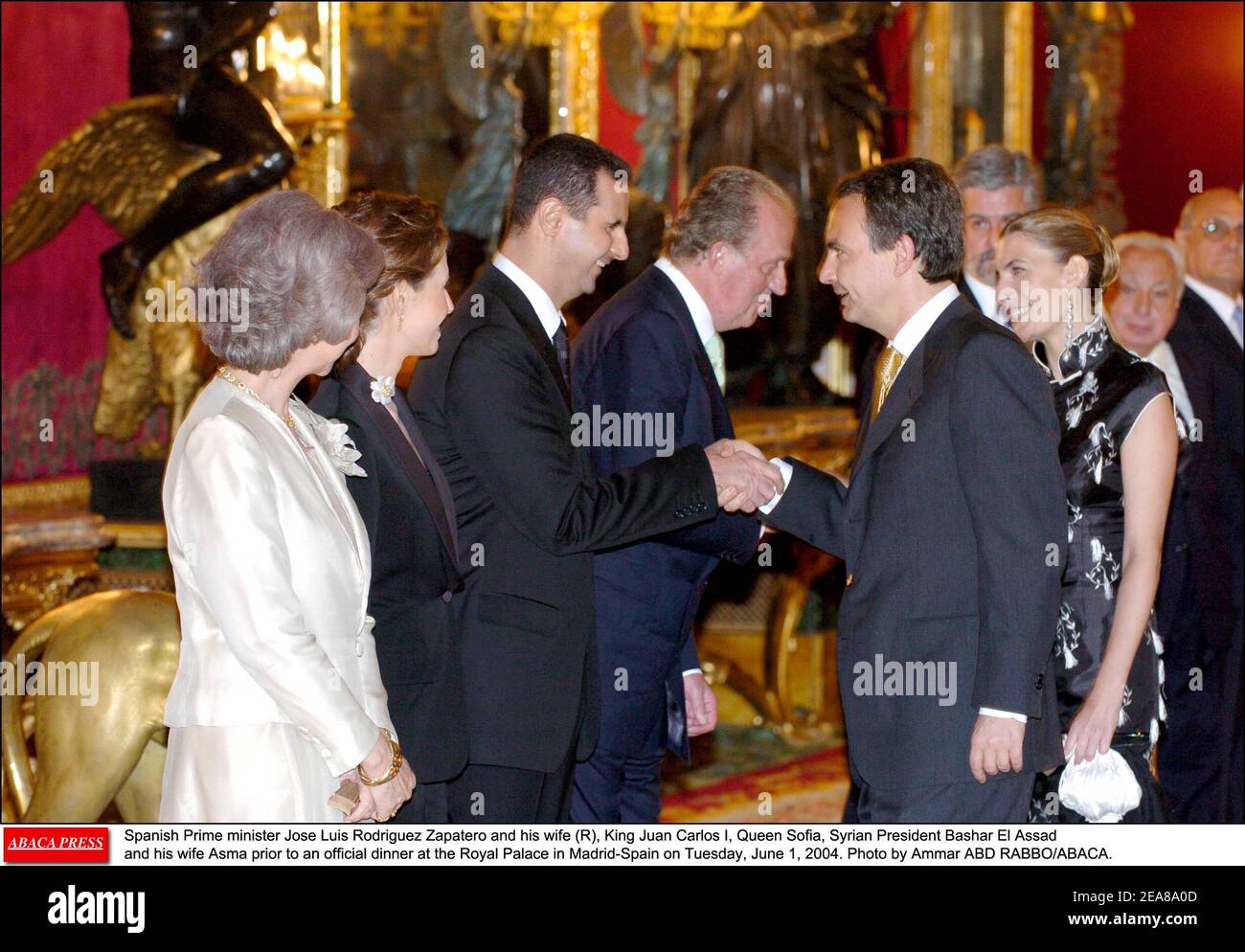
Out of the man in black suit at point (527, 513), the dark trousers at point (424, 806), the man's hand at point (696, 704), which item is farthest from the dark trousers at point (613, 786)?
the dark trousers at point (424, 806)

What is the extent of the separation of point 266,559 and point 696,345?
53.0 inches

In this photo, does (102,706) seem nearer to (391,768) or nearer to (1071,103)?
(391,768)

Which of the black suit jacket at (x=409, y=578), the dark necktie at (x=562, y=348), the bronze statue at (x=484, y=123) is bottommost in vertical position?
the black suit jacket at (x=409, y=578)

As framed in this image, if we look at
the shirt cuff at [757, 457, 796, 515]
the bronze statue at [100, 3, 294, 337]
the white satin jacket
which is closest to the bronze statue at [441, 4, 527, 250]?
the bronze statue at [100, 3, 294, 337]

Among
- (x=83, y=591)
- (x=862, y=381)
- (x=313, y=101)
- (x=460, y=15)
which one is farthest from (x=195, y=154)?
(x=862, y=381)

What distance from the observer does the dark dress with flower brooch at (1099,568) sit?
10.3 feet

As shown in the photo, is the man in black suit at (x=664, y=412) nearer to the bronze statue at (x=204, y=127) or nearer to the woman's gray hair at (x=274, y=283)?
the woman's gray hair at (x=274, y=283)

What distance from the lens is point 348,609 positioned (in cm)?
246

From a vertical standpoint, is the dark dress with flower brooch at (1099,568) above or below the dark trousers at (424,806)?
above

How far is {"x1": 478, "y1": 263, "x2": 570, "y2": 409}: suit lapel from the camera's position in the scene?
2.98 meters

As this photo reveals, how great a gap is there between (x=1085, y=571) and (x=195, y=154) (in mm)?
3723

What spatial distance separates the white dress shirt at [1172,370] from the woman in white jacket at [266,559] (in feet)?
9.78

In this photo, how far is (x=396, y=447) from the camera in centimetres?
273

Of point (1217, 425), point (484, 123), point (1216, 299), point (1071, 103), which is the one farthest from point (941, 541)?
point (1071, 103)
